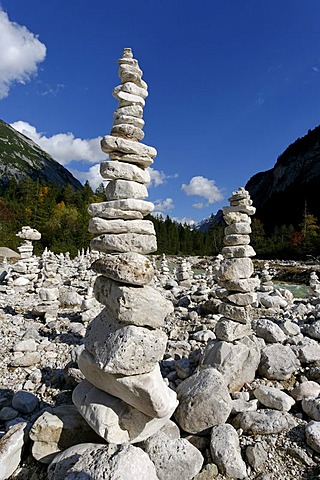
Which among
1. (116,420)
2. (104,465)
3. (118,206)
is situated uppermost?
(118,206)

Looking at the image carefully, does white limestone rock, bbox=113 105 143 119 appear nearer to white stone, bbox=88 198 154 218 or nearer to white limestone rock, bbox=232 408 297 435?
white stone, bbox=88 198 154 218

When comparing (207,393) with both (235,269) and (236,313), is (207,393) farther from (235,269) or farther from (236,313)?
(235,269)

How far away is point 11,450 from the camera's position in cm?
352

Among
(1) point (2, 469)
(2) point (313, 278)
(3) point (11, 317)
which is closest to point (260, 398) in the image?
(1) point (2, 469)

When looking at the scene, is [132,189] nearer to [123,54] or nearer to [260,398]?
[123,54]

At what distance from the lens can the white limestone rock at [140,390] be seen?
3461 mm

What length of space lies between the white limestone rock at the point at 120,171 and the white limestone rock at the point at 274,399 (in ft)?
13.6

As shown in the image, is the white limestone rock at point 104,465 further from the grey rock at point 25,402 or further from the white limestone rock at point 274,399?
the white limestone rock at point 274,399

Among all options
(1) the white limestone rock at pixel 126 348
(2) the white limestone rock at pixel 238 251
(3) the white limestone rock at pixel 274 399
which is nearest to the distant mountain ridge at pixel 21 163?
(2) the white limestone rock at pixel 238 251

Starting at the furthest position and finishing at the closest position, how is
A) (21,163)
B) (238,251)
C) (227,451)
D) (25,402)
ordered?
(21,163)
(238,251)
(25,402)
(227,451)

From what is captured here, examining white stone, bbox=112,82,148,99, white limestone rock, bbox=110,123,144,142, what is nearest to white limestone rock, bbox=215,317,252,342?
white limestone rock, bbox=110,123,144,142

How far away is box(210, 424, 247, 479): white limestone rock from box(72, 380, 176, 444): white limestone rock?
83 cm

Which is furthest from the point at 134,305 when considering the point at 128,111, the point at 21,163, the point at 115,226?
the point at 21,163

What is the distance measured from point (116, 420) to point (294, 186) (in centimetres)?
9558
